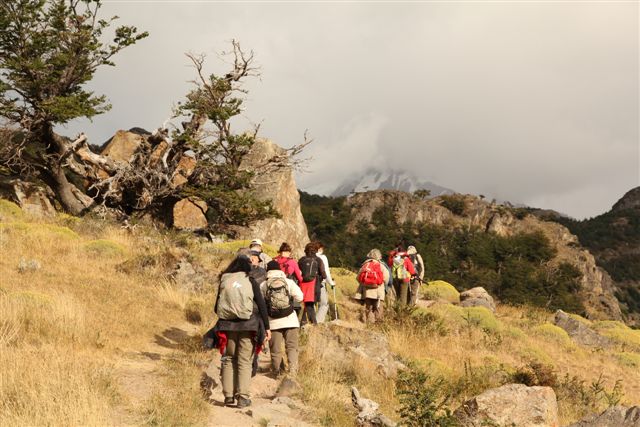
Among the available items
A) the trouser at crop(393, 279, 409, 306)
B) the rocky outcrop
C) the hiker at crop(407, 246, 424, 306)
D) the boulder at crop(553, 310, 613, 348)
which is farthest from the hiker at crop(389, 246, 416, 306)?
the boulder at crop(553, 310, 613, 348)

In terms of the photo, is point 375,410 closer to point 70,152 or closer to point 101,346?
point 101,346

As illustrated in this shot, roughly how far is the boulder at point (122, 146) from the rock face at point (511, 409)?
21.6 meters

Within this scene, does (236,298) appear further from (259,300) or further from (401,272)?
(401,272)

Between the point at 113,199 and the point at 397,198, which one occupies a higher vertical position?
the point at 397,198

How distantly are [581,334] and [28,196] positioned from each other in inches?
884

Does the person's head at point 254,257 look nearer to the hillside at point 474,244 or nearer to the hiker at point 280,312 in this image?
the hiker at point 280,312

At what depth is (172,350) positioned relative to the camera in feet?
30.0

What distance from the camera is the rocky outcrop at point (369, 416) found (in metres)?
6.84

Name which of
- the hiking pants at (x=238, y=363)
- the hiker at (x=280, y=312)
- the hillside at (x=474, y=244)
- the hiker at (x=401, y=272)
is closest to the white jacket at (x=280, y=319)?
the hiker at (x=280, y=312)

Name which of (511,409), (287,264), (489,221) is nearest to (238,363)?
(287,264)

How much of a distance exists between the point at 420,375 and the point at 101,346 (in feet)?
16.0

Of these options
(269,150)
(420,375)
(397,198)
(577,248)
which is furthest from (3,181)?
(577,248)

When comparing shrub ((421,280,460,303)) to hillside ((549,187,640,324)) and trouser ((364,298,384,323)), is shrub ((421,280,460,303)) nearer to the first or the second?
trouser ((364,298,384,323))

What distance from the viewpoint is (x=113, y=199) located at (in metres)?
21.7
